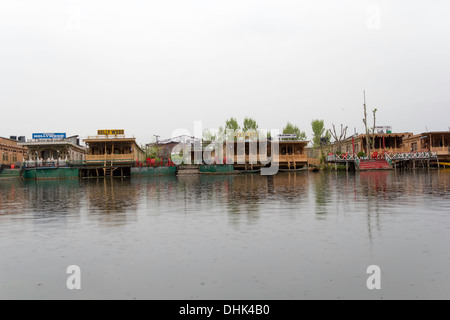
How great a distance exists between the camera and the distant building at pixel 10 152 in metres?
68.0

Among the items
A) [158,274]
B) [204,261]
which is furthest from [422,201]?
[158,274]

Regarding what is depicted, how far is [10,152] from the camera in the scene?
72312 millimetres

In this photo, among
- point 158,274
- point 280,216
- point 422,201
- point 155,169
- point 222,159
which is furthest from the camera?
point 222,159

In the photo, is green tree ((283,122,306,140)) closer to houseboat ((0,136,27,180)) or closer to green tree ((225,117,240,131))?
green tree ((225,117,240,131))

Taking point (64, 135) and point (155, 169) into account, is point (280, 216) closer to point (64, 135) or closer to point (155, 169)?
point (155, 169)

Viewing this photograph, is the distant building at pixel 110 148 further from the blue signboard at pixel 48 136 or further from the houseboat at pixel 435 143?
the houseboat at pixel 435 143

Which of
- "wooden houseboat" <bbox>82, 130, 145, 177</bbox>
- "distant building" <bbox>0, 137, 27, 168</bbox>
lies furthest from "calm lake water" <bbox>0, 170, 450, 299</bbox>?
"distant building" <bbox>0, 137, 27, 168</bbox>

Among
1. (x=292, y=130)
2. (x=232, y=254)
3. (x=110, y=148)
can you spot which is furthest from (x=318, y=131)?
(x=232, y=254)

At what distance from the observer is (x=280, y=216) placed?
14227 millimetres

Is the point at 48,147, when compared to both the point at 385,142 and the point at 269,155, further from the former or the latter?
the point at 385,142

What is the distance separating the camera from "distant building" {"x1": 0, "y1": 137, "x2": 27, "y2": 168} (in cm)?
6800

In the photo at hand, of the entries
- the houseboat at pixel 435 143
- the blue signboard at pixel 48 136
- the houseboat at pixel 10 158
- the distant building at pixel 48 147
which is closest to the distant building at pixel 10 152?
the houseboat at pixel 10 158

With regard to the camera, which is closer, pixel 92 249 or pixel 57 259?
pixel 57 259

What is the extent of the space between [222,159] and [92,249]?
195ft
